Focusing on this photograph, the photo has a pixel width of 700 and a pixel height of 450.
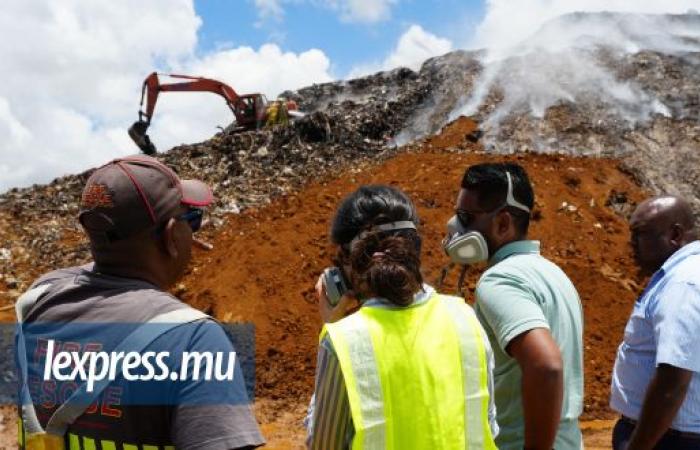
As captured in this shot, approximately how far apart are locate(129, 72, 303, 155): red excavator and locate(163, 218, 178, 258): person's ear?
18915 mm

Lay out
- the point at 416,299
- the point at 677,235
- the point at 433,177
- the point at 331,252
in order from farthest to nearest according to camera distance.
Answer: the point at 433,177, the point at 331,252, the point at 677,235, the point at 416,299

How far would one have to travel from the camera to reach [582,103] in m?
17.9

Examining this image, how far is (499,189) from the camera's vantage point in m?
2.84

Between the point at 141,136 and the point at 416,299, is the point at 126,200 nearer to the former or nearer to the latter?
the point at 416,299

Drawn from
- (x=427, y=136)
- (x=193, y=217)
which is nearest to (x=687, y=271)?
(x=193, y=217)

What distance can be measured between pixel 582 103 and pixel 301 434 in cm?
1267

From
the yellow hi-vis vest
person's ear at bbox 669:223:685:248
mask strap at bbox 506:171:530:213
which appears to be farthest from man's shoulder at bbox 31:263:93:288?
person's ear at bbox 669:223:685:248

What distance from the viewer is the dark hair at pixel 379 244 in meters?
2.12

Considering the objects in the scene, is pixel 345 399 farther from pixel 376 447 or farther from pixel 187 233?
pixel 187 233

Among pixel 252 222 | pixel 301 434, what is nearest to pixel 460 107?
pixel 252 222

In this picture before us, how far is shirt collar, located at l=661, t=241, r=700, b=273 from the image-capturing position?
10.4ft

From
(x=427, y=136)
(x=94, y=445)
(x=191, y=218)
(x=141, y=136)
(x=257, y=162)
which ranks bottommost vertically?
(x=94, y=445)

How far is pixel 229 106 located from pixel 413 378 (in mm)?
21256

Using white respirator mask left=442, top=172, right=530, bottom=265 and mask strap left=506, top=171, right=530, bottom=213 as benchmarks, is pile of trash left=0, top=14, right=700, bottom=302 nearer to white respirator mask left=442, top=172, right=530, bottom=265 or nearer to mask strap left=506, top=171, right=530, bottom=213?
white respirator mask left=442, top=172, right=530, bottom=265
